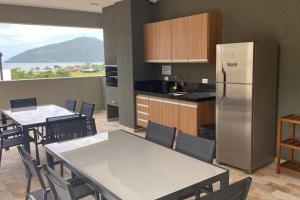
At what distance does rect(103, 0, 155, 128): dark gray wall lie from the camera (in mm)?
5551

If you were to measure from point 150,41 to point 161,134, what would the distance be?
3.27m

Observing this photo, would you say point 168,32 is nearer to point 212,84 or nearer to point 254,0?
point 212,84

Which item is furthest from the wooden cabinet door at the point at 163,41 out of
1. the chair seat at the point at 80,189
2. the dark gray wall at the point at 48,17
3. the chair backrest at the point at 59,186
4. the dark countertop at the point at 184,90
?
the chair backrest at the point at 59,186

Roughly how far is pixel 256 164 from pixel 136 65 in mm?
3148

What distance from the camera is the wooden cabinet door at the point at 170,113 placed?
4.77 m

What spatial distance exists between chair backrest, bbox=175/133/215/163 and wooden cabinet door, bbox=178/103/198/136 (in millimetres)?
1966

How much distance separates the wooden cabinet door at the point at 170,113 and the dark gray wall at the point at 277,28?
1.42 meters

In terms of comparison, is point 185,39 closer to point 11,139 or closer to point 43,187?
point 11,139

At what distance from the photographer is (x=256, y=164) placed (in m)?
3.61

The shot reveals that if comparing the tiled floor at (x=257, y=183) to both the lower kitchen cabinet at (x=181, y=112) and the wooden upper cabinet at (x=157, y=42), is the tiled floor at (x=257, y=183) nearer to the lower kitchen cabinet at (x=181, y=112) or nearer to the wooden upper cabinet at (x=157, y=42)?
the lower kitchen cabinet at (x=181, y=112)

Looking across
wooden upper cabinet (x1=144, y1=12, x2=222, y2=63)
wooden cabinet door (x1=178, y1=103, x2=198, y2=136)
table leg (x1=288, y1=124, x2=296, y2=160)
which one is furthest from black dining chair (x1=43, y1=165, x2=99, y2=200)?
wooden upper cabinet (x1=144, y1=12, x2=222, y2=63)

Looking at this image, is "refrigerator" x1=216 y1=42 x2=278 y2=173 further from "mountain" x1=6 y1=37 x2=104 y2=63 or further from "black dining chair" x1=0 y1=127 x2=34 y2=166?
"mountain" x1=6 y1=37 x2=104 y2=63

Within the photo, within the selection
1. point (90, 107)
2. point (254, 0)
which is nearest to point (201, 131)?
point (90, 107)

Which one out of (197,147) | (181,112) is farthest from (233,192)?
(181,112)
